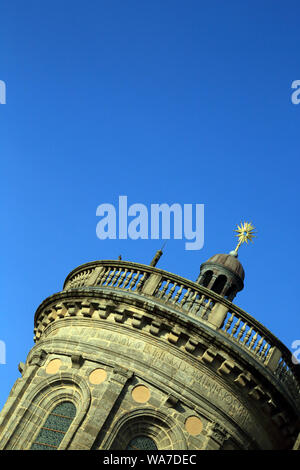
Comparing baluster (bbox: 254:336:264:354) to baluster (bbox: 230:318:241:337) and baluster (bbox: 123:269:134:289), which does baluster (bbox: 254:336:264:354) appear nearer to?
baluster (bbox: 230:318:241:337)

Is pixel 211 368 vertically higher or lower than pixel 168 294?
lower

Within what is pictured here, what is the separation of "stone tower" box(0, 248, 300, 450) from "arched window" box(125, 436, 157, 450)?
0.03 metres

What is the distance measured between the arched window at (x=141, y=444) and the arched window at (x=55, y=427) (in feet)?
5.47

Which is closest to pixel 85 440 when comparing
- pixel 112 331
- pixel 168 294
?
pixel 112 331

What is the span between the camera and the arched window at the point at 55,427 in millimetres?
16281

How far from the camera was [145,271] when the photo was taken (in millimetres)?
18484

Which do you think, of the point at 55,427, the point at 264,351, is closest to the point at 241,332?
the point at 264,351

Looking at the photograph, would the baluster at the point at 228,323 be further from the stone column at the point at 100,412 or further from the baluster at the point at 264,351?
the stone column at the point at 100,412

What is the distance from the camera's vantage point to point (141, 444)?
16344mm

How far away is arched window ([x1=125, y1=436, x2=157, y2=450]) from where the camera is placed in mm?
16250

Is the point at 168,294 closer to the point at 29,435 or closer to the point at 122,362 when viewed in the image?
the point at 122,362

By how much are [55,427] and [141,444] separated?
7.35 ft

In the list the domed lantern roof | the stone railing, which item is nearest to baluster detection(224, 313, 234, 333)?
the stone railing

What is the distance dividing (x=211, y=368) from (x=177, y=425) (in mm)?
1721
